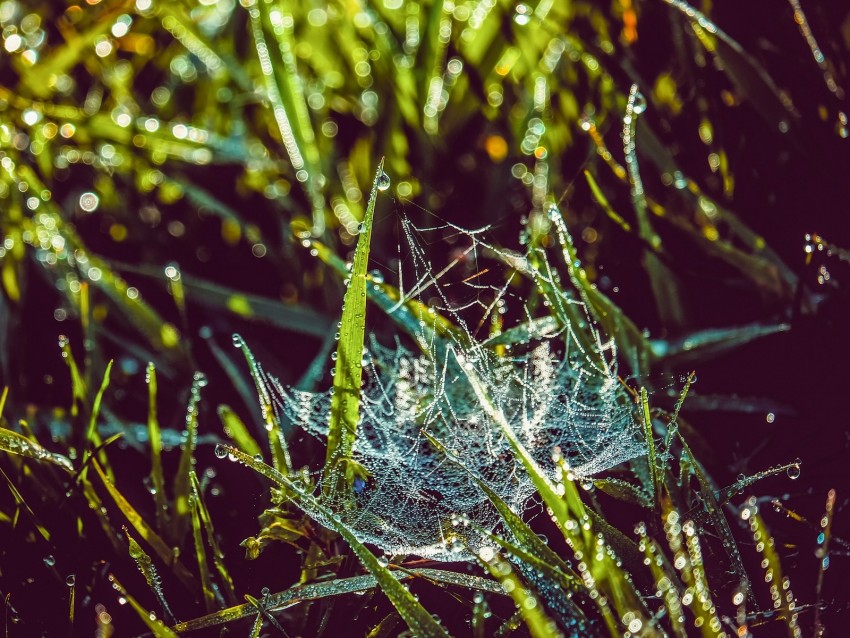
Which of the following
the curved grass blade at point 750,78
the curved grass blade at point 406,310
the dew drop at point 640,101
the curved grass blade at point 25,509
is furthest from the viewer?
the dew drop at point 640,101

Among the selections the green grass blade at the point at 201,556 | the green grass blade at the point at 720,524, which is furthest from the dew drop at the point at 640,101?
the green grass blade at the point at 201,556

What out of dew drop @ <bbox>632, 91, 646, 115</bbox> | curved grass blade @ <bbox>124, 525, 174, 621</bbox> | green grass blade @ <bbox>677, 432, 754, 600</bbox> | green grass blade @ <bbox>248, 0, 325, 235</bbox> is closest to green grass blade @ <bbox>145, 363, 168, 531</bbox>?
curved grass blade @ <bbox>124, 525, 174, 621</bbox>

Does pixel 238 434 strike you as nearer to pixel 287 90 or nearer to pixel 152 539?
pixel 152 539

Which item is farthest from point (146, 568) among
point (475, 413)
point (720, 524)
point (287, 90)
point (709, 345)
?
point (287, 90)

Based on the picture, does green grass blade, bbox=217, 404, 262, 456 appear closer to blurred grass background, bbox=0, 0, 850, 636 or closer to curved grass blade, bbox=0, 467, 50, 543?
blurred grass background, bbox=0, 0, 850, 636

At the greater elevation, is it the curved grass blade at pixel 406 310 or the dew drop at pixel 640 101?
the dew drop at pixel 640 101

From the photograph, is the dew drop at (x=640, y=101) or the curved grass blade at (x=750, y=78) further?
the dew drop at (x=640, y=101)

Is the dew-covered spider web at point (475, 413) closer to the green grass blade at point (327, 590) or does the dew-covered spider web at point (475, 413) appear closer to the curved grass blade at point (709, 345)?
the green grass blade at point (327, 590)
